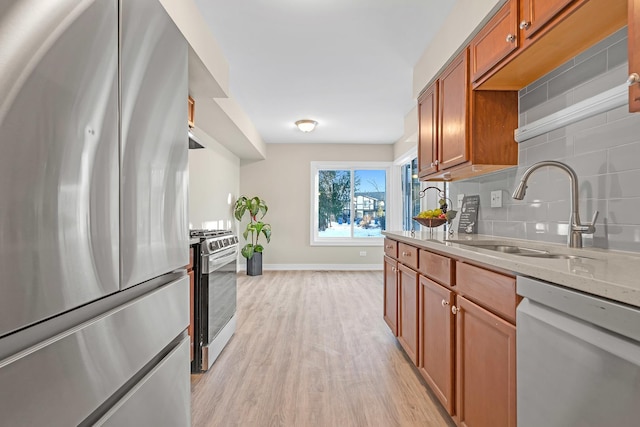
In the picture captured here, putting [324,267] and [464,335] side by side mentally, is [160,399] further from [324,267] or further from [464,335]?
[324,267]

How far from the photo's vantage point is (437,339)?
182 cm

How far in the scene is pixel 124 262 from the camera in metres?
0.83

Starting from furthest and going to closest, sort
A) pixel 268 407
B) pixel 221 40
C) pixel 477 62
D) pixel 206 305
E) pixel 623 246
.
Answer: pixel 221 40 → pixel 206 305 → pixel 477 62 → pixel 268 407 → pixel 623 246

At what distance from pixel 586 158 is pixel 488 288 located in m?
0.82

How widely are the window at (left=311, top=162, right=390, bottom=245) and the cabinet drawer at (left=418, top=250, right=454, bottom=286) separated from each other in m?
4.85

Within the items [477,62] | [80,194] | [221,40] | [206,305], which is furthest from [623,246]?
[221,40]

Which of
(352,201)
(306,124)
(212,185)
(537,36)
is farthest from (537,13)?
→ (352,201)

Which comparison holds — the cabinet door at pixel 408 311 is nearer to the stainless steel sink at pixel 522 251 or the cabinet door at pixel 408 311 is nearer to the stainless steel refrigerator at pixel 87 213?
the stainless steel sink at pixel 522 251

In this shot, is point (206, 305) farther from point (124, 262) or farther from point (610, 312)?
point (610, 312)

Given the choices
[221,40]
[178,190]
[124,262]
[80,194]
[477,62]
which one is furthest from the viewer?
[221,40]

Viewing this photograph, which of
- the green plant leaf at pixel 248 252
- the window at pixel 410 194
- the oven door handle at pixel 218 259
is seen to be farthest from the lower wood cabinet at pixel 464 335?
the green plant leaf at pixel 248 252

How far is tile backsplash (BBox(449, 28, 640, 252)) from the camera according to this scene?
135cm

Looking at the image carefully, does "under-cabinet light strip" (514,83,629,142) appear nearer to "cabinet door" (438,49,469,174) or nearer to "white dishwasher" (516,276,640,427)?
"cabinet door" (438,49,469,174)

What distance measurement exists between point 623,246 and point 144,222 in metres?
1.74
